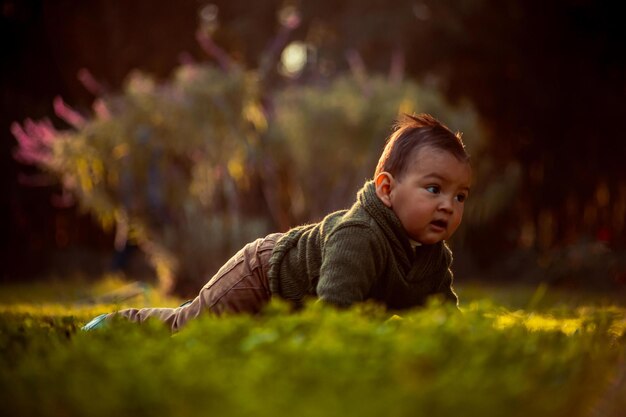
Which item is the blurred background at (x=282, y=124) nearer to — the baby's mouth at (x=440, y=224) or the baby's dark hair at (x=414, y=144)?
the baby's dark hair at (x=414, y=144)

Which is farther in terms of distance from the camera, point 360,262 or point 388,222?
point 388,222

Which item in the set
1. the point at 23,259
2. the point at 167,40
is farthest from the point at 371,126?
the point at 167,40

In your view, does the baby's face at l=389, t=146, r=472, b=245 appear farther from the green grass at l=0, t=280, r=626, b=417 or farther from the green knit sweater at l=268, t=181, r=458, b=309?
the green grass at l=0, t=280, r=626, b=417

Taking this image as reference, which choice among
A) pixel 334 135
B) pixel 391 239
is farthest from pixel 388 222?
→ pixel 334 135

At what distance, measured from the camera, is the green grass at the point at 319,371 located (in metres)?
1.79

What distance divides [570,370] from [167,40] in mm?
17922

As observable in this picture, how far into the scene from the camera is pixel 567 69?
15.7m

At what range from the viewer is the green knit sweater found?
11.1 feet

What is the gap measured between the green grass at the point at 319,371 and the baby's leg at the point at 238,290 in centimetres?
121

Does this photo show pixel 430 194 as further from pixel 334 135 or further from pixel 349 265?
pixel 334 135

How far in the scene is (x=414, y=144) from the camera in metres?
3.77

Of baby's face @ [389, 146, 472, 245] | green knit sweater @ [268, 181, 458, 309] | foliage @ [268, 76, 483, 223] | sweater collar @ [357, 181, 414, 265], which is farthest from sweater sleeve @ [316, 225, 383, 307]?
foliage @ [268, 76, 483, 223]

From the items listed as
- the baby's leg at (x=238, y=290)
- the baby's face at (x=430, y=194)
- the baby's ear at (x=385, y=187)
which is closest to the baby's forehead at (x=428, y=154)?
the baby's face at (x=430, y=194)

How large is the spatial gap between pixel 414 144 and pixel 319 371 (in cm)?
200
